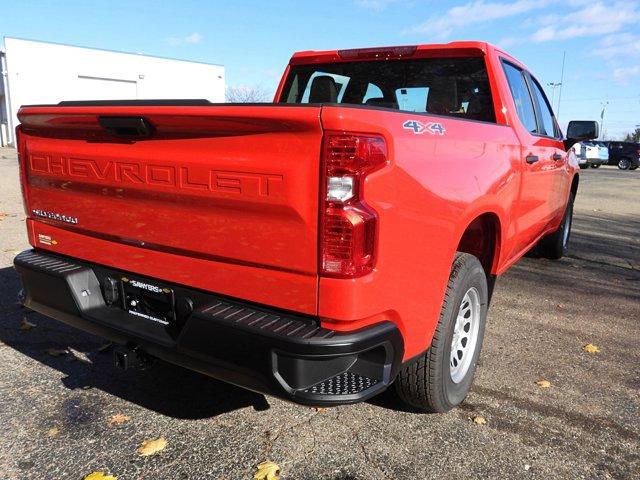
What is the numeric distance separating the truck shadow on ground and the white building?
1132 inches

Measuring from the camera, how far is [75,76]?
1351 inches

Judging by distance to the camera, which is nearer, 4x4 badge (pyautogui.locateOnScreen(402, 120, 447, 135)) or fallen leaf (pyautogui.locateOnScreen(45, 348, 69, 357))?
4x4 badge (pyautogui.locateOnScreen(402, 120, 447, 135))

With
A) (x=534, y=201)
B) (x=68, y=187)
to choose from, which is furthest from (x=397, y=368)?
(x=534, y=201)

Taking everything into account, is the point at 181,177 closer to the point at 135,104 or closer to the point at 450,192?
the point at 135,104

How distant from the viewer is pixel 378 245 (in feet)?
6.61

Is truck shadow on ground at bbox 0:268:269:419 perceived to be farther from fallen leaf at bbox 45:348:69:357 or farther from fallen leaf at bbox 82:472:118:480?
fallen leaf at bbox 82:472:118:480

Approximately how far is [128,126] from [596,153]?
111 ft

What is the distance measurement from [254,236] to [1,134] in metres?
40.3

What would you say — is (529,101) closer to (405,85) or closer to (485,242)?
(405,85)

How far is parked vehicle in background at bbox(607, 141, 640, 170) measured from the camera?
3162 cm

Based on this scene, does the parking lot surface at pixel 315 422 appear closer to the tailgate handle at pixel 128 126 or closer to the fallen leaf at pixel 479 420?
the fallen leaf at pixel 479 420

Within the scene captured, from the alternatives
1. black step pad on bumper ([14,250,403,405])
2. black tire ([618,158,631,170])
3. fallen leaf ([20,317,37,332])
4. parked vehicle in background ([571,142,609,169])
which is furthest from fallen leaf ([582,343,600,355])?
black tire ([618,158,631,170])

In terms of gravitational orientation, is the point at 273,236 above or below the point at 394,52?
below

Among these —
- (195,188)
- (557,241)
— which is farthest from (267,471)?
(557,241)
